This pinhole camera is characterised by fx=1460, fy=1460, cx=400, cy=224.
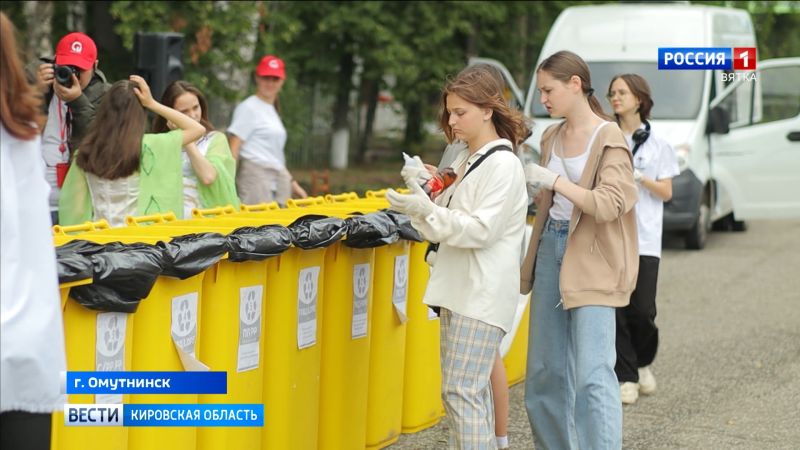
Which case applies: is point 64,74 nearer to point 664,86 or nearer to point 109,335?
point 109,335

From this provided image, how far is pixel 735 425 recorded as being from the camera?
749 centimetres

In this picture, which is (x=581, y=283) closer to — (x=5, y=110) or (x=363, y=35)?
(x=5, y=110)

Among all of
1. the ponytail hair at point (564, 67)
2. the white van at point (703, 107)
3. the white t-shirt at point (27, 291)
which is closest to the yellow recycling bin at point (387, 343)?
the ponytail hair at point (564, 67)

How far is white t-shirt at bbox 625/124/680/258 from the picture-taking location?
771 centimetres

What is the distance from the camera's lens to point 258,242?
5.41 meters

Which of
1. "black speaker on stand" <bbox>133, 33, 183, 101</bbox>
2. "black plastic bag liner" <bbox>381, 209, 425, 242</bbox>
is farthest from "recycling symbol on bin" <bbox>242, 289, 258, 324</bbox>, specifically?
"black speaker on stand" <bbox>133, 33, 183, 101</bbox>

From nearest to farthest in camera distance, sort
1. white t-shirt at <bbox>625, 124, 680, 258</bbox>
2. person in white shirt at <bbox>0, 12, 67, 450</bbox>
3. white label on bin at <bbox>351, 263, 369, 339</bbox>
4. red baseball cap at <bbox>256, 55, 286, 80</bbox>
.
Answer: person in white shirt at <bbox>0, 12, 67, 450</bbox>
white label on bin at <bbox>351, 263, 369, 339</bbox>
white t-shirt at <bbox>625, 124, 680, 258</bbox>
red baseball cap at <bbox>256, 55, 286, 80</bbox>

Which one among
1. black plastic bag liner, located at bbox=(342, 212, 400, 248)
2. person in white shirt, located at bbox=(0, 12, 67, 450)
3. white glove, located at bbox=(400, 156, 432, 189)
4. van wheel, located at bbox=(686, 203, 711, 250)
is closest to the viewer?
person in white shirt, located at bbox=(0, 12, 67, 450)

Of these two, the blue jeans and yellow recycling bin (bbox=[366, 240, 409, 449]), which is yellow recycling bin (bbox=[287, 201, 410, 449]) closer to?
yellow recycling bin (bbox=[366, 240, 409, 449])

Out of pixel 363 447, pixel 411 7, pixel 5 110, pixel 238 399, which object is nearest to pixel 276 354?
pixel 238 399

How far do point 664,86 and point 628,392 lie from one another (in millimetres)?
8653

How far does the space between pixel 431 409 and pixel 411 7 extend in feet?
58.1

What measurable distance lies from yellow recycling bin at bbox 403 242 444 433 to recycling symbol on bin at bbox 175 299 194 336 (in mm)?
2065

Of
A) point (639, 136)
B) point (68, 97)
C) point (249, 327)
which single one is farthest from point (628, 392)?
point (68, 97)
